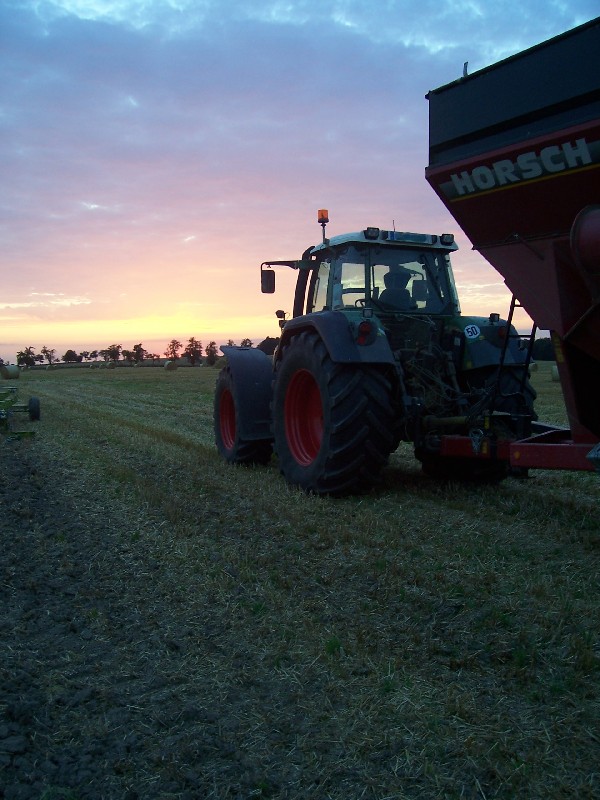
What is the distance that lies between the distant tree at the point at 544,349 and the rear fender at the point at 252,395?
2948 mm

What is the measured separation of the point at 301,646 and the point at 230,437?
4965mm

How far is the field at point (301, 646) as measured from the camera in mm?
2111

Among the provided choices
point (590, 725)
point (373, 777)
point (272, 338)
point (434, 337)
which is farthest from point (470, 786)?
point (272, 338)

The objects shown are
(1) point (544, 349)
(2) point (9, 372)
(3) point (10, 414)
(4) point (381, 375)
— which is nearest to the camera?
(1) point (544, 349)

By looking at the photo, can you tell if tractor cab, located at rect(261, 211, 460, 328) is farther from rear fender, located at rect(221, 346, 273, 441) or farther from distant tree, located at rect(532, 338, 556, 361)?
distant tree, located at rect(532, 338, 556, 361)

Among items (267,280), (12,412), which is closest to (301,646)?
(267,280)

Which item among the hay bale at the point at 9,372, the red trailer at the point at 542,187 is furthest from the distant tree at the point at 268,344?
the hay bale at the point at 9,372

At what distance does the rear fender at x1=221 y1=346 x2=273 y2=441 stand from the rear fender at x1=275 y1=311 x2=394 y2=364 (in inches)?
64.0

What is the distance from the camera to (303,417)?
623 cm

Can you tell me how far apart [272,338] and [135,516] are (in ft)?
11.8

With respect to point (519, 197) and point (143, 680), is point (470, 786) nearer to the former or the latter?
point (143, 680)

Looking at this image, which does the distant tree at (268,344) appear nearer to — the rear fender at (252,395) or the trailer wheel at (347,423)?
the rear fender at (252,395)

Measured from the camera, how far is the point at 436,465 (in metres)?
6.23

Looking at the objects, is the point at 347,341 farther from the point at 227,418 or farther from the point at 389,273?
the point at 227,418
